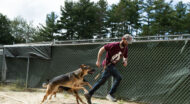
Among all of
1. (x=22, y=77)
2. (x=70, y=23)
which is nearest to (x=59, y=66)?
(x=22, y=77)

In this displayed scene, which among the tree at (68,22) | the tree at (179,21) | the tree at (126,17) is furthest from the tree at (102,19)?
the tree at (179,21)

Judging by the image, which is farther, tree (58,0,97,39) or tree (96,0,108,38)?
tree (96,0,108,38)

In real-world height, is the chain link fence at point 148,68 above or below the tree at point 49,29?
below

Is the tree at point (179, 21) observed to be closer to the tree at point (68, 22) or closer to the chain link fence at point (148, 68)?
the tree at point (68, 22)

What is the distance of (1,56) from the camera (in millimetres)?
9469

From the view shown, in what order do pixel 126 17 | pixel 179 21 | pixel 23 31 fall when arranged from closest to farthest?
pixel 179 21 → pixel 126 17 → pixel 23 31

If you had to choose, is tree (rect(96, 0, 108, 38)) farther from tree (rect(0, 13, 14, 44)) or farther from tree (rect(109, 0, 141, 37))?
tree (rect(0, 13, 14, 44))

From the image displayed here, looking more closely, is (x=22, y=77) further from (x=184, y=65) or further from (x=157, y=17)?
(x=157, y=17)

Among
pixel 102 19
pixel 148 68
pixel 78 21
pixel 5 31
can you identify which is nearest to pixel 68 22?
pixel 78 21

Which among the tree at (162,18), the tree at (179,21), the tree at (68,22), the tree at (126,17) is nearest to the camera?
the tree at (179,21)

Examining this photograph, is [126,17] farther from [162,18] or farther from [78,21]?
[78,21]

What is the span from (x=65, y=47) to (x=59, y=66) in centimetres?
90

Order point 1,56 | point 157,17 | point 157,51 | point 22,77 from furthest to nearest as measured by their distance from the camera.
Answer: point 157,17, point 1,56, point 22,77, point 157,51

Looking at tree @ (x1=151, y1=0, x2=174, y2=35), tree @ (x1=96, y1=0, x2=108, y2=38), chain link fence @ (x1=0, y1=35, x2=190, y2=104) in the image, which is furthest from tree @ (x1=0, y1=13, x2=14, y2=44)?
chain link fence @ (x1=0, y1=35, x2=190, y2=104)
